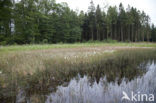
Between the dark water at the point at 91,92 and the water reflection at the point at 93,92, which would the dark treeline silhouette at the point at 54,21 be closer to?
the dark water at the point at 91,92

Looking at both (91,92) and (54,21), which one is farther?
(54,21)

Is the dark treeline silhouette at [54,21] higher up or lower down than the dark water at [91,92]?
higher up

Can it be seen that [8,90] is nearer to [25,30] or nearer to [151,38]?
[25,30]

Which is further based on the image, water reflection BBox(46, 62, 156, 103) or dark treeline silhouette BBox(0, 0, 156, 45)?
dark treeline silhouette BBox(0, 0, 156, 45)

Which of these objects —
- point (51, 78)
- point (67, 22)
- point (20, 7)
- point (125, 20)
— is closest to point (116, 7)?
point (125, 20)

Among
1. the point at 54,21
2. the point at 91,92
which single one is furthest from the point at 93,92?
the point at 54,21

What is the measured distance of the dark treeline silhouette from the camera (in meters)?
25.3

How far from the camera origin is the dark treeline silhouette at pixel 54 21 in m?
25.3

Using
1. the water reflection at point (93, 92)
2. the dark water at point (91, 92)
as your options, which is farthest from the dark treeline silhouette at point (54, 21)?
the water reflection at point (93, 92)

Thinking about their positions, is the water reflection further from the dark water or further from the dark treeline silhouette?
the dark treeline silhouette

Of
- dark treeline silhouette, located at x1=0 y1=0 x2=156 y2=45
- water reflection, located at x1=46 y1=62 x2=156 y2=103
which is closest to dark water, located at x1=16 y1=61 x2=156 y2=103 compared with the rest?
water reflection, located at x1=46 y1=62 x2=156 y2=103

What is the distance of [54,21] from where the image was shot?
3634 centimetres

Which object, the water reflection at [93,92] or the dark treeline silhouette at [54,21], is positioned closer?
the water reflection at [93,92]

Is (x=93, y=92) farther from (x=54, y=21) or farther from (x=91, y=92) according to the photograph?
(x=54, y=21)
